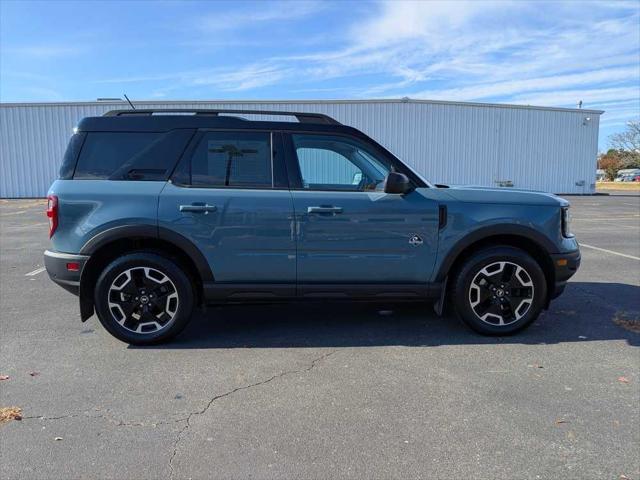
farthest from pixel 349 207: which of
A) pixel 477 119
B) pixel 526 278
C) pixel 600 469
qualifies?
pixel 477 119

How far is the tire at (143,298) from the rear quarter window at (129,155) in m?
0.71

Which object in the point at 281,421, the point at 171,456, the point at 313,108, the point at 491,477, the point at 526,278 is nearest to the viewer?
the point at 491,477

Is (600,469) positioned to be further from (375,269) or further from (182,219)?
(182,219)

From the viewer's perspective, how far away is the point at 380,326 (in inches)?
194

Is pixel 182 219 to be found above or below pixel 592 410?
above

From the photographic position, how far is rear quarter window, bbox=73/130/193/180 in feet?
14.2

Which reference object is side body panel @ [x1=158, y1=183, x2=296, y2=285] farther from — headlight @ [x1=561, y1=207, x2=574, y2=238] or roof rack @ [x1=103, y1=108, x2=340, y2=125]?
headlight @ [x1=561, y1=207, x2=574, y2=238]

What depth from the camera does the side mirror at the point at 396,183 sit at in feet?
14.0

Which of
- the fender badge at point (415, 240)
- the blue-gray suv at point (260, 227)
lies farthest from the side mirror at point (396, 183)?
the fender badge at point (415, 240)

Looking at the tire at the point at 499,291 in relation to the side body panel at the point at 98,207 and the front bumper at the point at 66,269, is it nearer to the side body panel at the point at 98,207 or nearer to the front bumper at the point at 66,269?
the side body panel at the point at 98,207

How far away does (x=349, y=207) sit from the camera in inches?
171

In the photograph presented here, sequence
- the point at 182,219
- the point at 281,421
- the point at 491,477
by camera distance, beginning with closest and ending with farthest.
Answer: the point at 491,477, the point at 281,421, the point at 182,219

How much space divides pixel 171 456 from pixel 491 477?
1690 mm

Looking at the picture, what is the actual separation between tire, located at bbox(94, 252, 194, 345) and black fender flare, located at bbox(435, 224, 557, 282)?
2.27m
